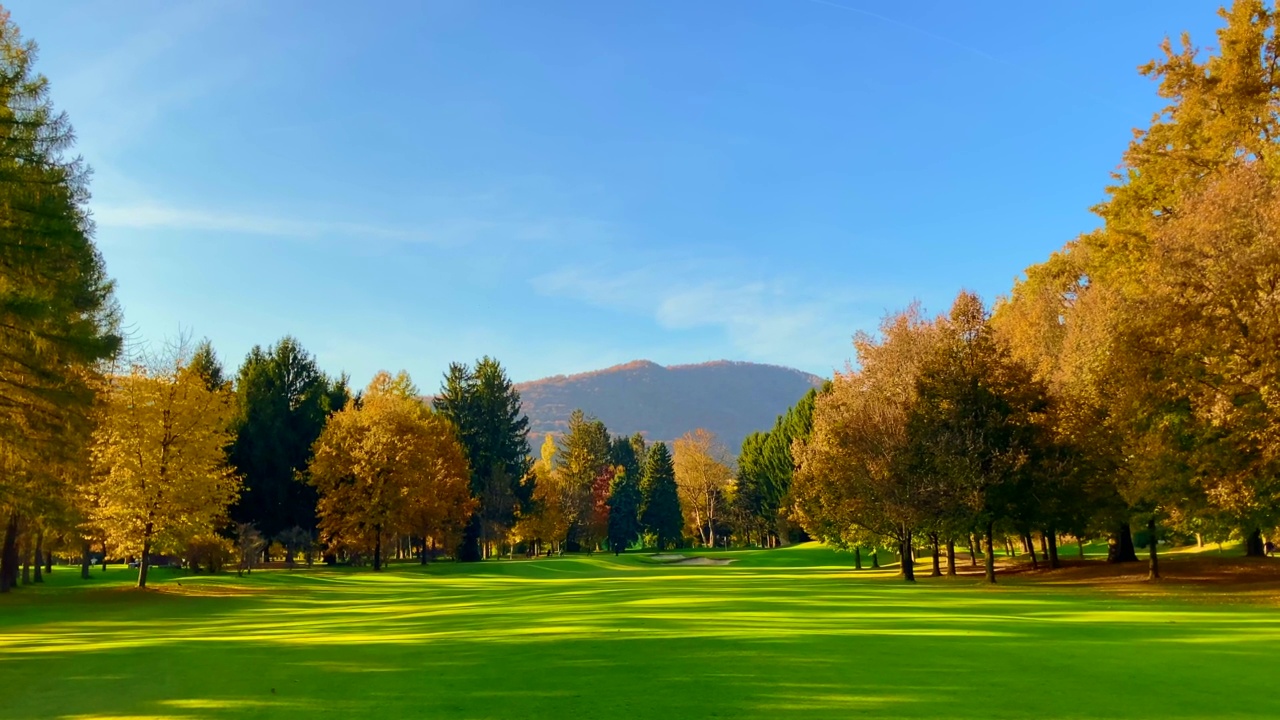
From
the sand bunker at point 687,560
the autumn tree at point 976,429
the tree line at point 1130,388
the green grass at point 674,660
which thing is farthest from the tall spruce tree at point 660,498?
the green grass at point 674,660

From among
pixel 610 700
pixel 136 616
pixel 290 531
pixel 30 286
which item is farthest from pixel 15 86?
pixel 290 531

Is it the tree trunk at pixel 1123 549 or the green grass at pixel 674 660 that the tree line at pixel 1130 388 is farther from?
the green grass at pixel 674 660

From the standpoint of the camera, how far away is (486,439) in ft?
278

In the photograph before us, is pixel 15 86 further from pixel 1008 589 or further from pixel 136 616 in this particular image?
pixel 1008 589

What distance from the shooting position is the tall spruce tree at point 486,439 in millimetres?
81750

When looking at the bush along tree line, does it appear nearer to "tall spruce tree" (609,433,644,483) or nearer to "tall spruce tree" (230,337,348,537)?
"tall spruce tree" (230,337,348,537)

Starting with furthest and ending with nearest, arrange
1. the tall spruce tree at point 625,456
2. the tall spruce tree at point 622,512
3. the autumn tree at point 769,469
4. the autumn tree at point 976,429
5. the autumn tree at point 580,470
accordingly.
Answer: the tall spruce tree at point 625,456 → the tall spruce tree at point 622,512 → the autumn tree at point 580,470 → the autumn tree at point 769,469 → the autumn tree at point 976,429

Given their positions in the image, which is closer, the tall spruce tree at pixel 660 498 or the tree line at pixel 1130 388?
the tree line at pixel 1130 388

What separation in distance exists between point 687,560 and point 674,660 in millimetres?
74597

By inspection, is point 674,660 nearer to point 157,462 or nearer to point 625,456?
point 157,462

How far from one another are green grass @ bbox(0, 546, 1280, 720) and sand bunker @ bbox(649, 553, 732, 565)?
5428cm

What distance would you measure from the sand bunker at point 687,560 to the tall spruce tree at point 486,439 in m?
16.1

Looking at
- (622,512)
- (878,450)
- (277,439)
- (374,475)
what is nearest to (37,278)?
(878,450)

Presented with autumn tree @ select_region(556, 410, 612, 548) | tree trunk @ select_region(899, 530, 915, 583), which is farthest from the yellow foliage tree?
autumn tree @ select_region(556, 410, 612, 548)
